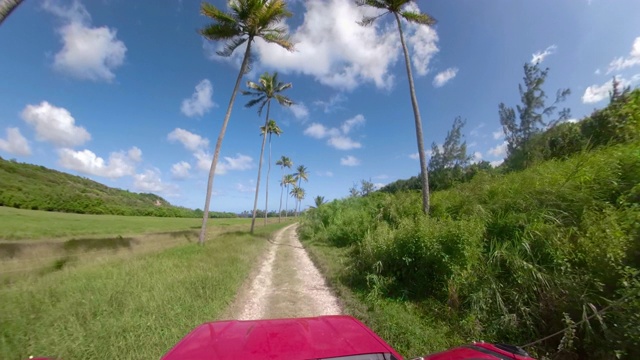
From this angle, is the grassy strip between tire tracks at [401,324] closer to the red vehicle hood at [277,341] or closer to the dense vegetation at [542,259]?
the dense vegetation at [542,259]

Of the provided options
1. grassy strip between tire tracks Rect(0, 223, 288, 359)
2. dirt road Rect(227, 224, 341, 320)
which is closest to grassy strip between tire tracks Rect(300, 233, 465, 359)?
dirt road Rect(227, 224, 341, 320)

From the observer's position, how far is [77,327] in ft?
14.2

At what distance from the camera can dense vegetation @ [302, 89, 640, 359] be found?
3316mm

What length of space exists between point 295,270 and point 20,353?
751 cm

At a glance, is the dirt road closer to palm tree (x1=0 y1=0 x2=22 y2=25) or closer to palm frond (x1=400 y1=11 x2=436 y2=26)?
palm tree (x1=0 y1=0 x2=22 y2=25)

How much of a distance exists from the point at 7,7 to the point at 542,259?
10.3 m

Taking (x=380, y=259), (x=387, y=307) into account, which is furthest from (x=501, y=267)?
(x=380, y=259)

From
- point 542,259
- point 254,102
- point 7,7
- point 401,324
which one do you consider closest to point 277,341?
point 401,324

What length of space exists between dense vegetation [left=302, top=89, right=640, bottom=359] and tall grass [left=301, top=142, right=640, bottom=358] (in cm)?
2

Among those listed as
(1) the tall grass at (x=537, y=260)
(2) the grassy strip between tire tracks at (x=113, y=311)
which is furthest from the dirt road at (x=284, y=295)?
(1) the tall grass at (x=537, y=260)

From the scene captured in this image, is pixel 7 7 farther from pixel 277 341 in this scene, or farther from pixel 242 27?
pixel 242 27

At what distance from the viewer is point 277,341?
1.97 m

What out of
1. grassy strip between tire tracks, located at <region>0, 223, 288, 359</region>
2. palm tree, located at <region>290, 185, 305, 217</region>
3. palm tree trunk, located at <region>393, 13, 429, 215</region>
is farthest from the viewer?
palm tree, located at <region>290, 185, 305, 217</region>

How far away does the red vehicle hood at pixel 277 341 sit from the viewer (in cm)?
179
